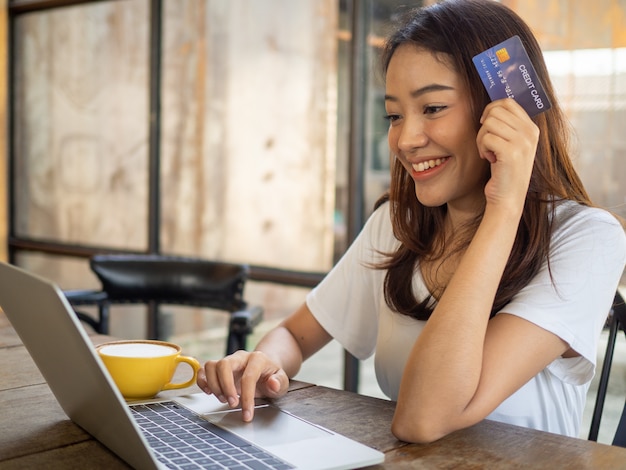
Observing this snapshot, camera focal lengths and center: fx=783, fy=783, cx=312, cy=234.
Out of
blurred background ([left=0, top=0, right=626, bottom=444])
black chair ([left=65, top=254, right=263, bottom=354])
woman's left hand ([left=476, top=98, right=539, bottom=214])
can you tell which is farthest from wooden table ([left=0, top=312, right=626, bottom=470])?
blurred background ([left=0, top=0, right=626, bottom=444])

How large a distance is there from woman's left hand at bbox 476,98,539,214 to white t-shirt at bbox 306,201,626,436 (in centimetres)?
15

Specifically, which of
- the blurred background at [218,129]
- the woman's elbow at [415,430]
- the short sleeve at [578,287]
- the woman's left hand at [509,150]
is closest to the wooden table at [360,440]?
the woman's elbow at [415,430]

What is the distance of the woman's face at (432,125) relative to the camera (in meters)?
1.37

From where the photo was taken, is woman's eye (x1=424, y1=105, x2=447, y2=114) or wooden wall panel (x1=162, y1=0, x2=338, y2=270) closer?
woman's eye (x1=424, y1=105, x2=447, y2=114)

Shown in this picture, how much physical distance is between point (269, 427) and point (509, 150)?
586 mm

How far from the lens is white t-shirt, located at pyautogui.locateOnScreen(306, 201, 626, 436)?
1262mm

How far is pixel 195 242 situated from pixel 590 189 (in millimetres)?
1994

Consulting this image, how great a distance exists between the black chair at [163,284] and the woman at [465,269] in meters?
0.67

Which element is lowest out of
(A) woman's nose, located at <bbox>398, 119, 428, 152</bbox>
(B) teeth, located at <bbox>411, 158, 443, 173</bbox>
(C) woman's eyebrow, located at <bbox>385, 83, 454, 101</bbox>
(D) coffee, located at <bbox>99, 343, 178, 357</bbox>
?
(D) coffee, located at <bbox>99, 343, 178, 357</bbox>

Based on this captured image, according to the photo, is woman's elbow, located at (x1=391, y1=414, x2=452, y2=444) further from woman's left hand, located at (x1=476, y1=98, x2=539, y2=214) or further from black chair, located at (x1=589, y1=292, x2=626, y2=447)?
black chair, located at (x1=589, y1=292, x2=626, y2=447)

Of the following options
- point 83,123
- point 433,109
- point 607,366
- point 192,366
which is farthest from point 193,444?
point 83,123

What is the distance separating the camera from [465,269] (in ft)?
3.95

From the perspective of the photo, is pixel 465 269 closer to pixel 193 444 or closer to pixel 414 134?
pixel 414 134

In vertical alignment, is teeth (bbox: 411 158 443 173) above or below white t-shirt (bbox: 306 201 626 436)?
above
